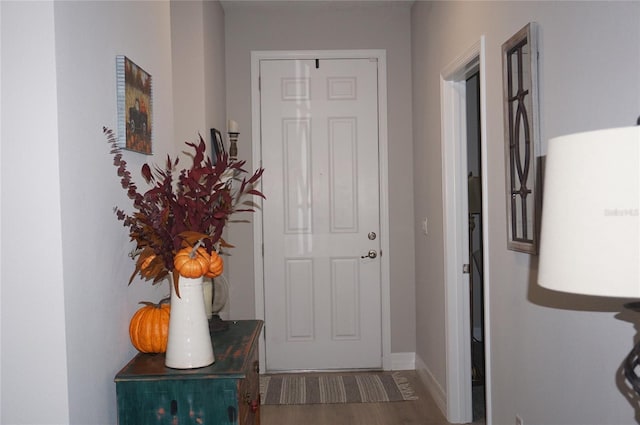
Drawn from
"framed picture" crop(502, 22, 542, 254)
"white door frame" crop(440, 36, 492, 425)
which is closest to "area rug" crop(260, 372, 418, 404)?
"white door frame" crop(440, 36, 492, 425)

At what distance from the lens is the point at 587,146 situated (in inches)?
37.2

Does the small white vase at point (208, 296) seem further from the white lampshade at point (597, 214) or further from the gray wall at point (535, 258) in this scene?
the white lampshade at point (597, 214)

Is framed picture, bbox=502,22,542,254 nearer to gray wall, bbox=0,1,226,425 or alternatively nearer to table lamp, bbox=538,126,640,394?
table lamp, bbox=538,126,640,394

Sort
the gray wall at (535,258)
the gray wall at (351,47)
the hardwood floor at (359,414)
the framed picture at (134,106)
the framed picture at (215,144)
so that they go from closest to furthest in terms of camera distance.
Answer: the gray wall at (535,258) < the framed picture at (134,106) < the hardwood floor at (359,414) < the framed picture at (215,144) < the gray wall at (351,47)

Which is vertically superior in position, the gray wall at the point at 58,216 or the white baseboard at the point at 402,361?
the gray wall at the point at 58,216

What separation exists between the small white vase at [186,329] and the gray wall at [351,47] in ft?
8.97

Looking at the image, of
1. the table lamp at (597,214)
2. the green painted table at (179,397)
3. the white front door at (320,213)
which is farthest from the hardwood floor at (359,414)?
the table lamp at (597,214)

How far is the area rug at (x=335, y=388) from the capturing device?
13.1 ft

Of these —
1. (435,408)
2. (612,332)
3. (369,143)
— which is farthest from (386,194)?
(612,332)

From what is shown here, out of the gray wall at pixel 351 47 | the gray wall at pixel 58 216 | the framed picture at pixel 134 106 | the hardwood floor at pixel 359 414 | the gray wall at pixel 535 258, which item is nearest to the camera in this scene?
the gray wall at pixel 58 216

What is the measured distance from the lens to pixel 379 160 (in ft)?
15.1

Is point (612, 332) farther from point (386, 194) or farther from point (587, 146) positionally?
point (386, 194)

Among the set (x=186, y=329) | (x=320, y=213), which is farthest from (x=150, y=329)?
(x=320, y=213)

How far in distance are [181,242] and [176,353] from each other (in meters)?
0.33
